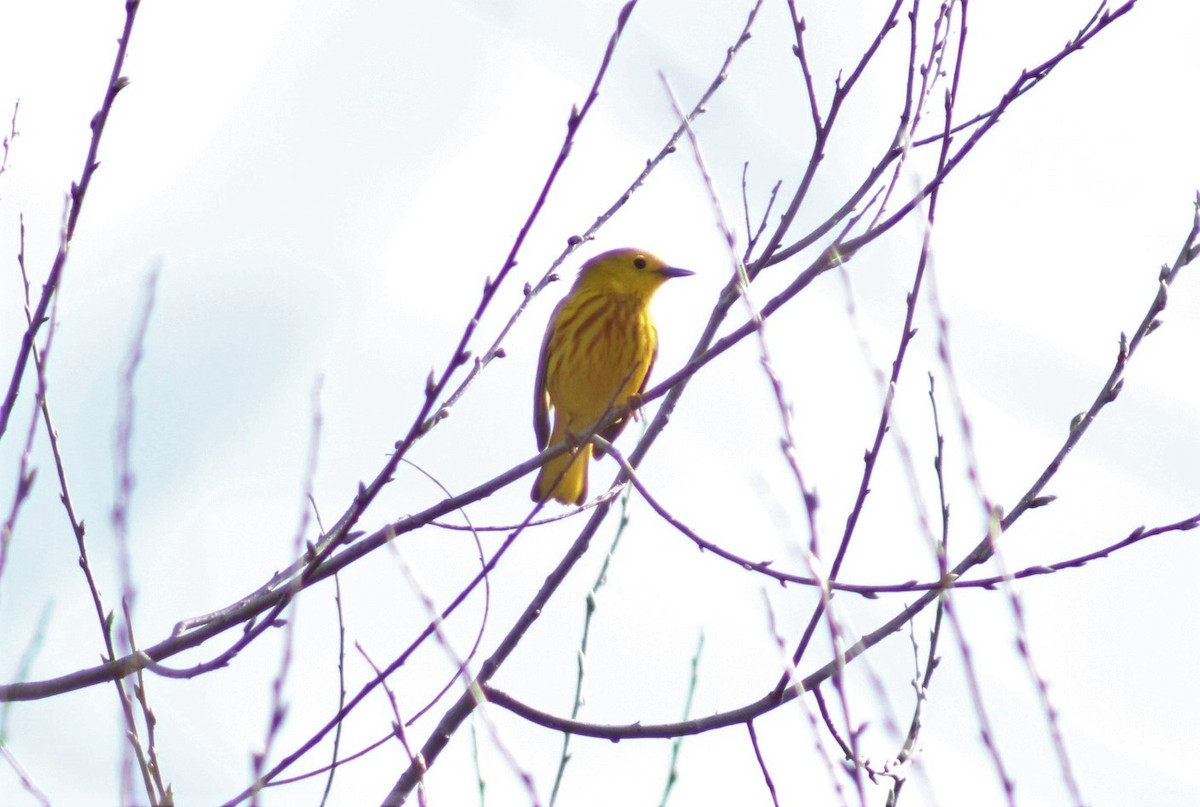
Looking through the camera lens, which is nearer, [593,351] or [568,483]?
[593,351]

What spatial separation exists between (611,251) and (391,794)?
523 cm

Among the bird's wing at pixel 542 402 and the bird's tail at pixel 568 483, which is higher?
the bird's wing at pixel 542 402

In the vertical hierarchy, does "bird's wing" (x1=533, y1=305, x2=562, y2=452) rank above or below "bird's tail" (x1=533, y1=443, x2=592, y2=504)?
above

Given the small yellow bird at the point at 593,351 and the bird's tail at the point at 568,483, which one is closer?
the small yellow bird at the point at 593,351

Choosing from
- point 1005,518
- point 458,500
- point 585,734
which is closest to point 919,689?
point 1005,518

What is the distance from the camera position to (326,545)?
111 inches

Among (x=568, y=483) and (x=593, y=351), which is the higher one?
(x=593, y=351)

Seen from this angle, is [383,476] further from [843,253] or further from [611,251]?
[611,251]

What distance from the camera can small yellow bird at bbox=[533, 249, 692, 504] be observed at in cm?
710

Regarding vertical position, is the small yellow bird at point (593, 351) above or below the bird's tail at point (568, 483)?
above

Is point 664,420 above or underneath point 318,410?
above

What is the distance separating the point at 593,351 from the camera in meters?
7.13

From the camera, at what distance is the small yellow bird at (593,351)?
7.10m

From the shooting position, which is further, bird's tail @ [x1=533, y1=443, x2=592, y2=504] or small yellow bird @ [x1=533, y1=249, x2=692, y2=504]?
bird's tail @ [x1=533, y1=443, x2=592, y2=504]
